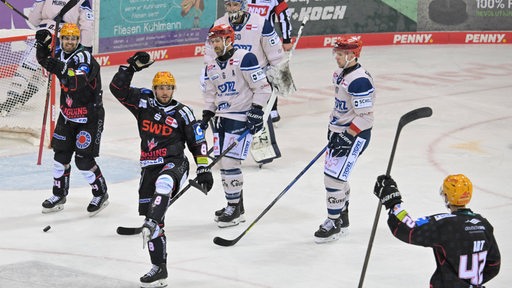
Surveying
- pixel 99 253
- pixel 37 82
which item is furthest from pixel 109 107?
pixel 99 253

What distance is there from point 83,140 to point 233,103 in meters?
1.37

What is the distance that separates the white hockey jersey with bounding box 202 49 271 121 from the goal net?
11.4ft

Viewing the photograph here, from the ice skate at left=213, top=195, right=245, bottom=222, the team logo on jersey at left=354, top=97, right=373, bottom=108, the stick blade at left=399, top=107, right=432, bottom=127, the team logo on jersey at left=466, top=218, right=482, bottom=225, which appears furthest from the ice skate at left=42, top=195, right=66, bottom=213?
the team logo on jersey at left=466, top=218, right=482, bottom=225

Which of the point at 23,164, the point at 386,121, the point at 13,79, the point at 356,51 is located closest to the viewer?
the point at 356,51

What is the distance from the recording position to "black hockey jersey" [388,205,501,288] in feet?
20.0

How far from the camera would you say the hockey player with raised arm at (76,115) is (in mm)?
9648

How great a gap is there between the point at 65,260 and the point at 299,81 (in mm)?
8853

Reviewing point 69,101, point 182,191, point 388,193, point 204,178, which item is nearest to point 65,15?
point 69,101

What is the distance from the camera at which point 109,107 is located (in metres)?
14.7

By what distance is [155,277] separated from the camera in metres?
7.84

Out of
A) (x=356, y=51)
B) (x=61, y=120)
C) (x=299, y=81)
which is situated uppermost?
(x=356, y=51)

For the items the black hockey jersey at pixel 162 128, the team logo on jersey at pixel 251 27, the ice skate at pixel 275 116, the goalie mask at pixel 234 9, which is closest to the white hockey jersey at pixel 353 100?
the black hockey jersey at pixel 162 128

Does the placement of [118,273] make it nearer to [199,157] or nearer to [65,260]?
[65,260]

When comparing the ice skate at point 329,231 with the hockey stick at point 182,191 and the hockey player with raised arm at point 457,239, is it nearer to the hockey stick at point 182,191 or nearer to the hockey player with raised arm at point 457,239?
the hockey stick at point 182,191
